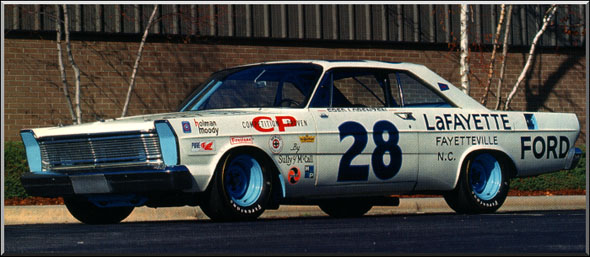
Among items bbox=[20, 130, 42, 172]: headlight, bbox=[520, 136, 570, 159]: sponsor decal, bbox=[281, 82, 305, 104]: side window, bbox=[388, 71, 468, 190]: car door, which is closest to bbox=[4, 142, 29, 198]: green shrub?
bbox=[20, 130, 42, 172]: headlight

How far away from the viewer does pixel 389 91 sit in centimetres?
1041

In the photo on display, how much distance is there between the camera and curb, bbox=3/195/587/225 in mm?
11766

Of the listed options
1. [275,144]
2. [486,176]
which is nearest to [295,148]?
[275,144]

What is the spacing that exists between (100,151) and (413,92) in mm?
3251

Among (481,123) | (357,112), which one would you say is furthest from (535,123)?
(357,112)

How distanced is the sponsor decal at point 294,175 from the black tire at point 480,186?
1947 millimetres

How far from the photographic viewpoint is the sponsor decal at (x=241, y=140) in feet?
29.3

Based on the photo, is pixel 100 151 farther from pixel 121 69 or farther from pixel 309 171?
pixel 121 69

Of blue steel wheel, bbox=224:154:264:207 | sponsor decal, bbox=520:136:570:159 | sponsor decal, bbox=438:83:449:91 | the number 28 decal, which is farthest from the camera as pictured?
sponsor decal, bbox=520:136:570:159

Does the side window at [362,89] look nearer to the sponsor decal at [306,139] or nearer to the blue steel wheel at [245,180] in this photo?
the sponsor decal at [306,139]

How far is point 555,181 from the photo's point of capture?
1639cm

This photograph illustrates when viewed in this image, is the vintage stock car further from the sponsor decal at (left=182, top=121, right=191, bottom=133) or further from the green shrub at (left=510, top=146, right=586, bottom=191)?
the green shrub at (left=510, top=146, right=586, bottom=191)

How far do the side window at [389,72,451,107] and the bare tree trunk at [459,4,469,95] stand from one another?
23.1ft

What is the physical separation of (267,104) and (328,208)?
A: 79.4 inches
